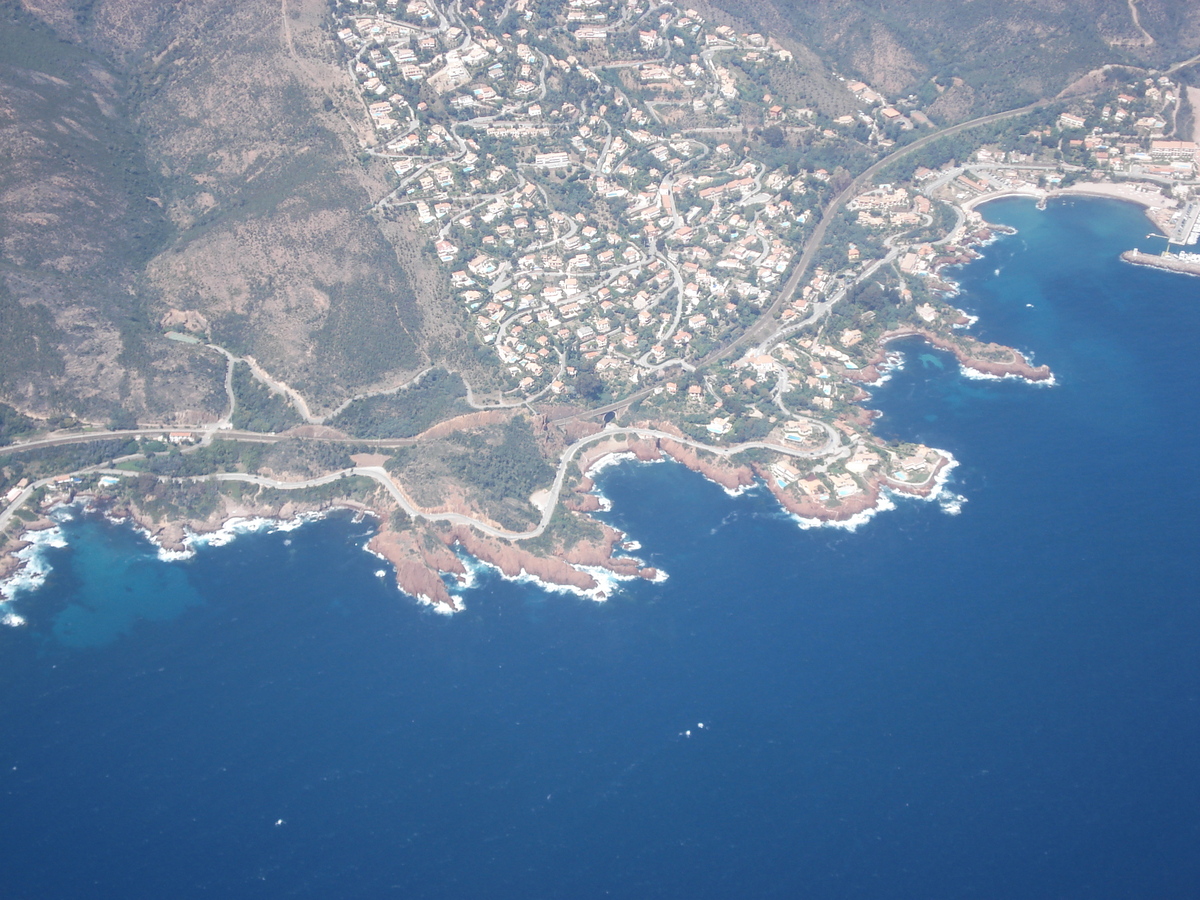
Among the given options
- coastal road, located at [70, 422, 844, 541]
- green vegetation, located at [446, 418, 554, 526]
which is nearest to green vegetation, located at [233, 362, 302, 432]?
coastal road, located at [70, 422, 844, 541]

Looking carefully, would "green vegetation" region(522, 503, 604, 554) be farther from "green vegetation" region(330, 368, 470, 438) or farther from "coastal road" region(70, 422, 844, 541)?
"green vegetation" region(330, 368, 470, 438)

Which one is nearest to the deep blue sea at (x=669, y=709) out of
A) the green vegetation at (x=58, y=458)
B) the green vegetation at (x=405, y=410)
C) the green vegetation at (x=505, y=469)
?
the green vegetation at (x=58, y=458)

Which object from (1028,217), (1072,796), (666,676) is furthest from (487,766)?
(1028,217)

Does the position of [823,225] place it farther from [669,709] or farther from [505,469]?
[669,709]

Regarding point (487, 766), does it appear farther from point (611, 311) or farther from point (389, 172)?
point (389, 172)

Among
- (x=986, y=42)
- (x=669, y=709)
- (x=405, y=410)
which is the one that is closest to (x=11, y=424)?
(x=405, y=410)

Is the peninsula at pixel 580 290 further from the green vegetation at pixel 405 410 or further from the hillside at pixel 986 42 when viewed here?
the hillside at pixel 986 42
